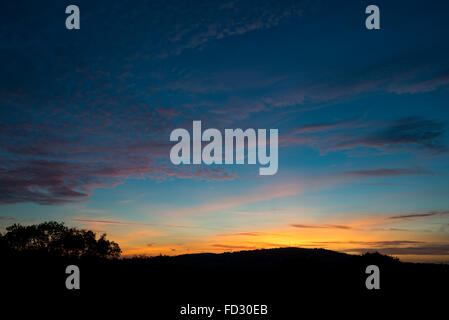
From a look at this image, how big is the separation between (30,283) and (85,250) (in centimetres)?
3601

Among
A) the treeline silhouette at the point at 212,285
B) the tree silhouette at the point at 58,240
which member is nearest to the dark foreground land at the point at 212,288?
the treeline silhouette at the point at 212,285

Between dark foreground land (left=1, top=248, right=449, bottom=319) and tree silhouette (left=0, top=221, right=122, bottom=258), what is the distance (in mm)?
27741

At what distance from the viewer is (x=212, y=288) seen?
1001 inches

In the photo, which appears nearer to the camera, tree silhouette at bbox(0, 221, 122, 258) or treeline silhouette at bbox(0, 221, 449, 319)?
treeline silhouette at bbox(0, 221, 449, 319)

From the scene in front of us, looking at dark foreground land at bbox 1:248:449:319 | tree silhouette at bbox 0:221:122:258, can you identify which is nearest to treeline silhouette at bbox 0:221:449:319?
dark foreground land at bbox 1:248:449:319

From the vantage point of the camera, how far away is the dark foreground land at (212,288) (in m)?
20.7

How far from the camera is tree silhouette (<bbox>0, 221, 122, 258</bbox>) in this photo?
54.4 m

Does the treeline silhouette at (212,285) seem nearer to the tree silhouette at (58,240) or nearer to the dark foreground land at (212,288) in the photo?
the dark foreground land at (212,288)

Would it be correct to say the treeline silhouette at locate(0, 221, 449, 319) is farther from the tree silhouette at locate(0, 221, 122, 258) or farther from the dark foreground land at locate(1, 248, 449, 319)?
the tree silhouette at locate(0, 221, 122, 258)

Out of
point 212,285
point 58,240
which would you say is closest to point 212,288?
point 212,285

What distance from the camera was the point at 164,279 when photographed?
2670cm

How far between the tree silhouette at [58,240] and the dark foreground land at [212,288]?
27741mm
